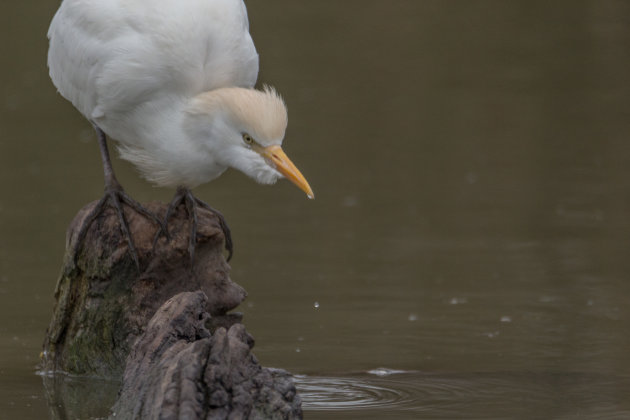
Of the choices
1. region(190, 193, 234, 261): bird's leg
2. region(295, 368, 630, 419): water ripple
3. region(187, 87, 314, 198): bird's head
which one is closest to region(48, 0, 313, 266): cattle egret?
region(187, 87, 314, 198): bird's head

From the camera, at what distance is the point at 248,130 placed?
5.67 m

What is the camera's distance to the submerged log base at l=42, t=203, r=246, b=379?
6242 millimetres

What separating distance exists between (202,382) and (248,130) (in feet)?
4.57

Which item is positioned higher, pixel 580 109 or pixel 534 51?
pixel 534 51

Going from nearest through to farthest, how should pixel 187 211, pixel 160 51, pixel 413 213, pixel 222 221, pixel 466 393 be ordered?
pixel 466 393 < pixel 160 51 < pixel 187 211 < pixel 222 221 < pixel 413 213

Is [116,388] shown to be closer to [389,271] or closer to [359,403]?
[359,403]

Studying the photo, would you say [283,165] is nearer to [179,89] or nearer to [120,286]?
[179,89]

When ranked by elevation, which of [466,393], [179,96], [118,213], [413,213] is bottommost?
[466,393]

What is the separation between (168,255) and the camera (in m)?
6.26

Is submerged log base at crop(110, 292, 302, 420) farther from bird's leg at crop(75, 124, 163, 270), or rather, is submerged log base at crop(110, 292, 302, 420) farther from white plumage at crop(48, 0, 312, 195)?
bird's leg at crop(75, 124, 163, 270)

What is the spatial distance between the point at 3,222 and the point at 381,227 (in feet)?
8.99

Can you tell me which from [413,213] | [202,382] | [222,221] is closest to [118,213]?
[222,221]

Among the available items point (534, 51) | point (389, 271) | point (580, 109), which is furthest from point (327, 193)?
point (534, 51)

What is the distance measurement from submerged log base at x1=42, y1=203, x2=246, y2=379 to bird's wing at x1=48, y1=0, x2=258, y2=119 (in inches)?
24.5
